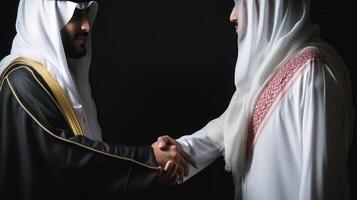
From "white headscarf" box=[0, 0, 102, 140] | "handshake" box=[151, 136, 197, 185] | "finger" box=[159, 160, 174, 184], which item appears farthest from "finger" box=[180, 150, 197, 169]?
"white headscarf" box=[0, 0, 102, 140]

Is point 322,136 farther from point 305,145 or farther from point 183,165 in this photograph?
point 183,165

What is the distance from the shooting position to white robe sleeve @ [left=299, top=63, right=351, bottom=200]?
1.46 meters

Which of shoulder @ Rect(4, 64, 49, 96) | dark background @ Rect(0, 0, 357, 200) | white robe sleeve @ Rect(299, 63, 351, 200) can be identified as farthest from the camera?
dark background @ Rect(0, 0, 357, 200)

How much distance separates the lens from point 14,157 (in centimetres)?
161

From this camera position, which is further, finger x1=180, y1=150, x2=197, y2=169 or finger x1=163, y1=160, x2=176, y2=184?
finger x1=180, y1=150, x2=197, y2=169

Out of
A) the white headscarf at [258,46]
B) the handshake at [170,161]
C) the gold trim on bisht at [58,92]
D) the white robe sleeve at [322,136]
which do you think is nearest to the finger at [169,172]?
the handshake at [170,161]

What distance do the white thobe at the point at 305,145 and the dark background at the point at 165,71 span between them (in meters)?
A: 0.59

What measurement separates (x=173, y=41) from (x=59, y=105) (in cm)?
76

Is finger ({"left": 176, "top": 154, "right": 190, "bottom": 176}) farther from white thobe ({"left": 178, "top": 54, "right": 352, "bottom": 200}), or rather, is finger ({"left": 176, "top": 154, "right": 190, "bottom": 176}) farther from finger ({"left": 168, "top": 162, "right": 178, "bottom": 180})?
white thobe ({"left": 178, "top": 54, "right": 352, "bottom": 200})

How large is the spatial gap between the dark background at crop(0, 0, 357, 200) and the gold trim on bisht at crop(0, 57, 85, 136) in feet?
1.93

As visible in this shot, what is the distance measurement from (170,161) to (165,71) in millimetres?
660

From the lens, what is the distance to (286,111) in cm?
159

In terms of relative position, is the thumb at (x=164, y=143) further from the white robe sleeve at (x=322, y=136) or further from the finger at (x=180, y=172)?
the white robe sleeve at (x=322, y=136)

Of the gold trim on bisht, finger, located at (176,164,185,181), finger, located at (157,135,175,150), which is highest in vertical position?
the gold trim on bisht
